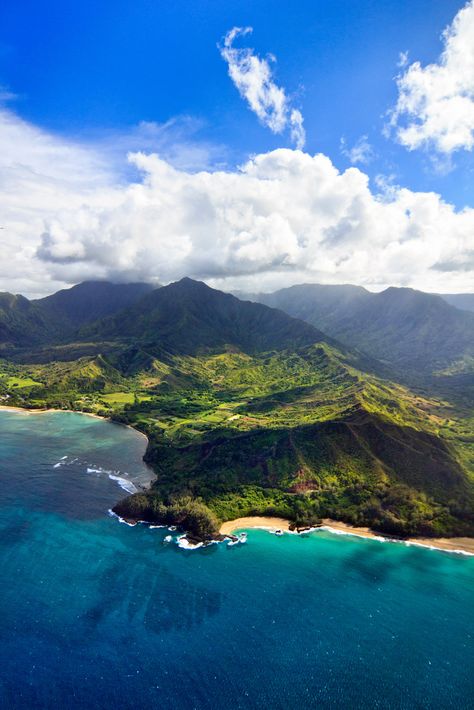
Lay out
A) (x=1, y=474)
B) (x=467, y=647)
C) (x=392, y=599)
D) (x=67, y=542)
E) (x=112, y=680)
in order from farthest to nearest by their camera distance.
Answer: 1. (x=1, y=474)
2. (x=67, y=542)
3. (x=392, y=599)
4. (x=467, y=647)
5. (x=112, y=680)

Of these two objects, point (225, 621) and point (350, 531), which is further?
point (350, 531)

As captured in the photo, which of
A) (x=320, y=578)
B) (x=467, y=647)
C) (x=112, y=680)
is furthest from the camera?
(x=320, y=578)

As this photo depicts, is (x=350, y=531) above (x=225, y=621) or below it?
above

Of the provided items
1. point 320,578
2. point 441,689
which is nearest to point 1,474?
point 320,578

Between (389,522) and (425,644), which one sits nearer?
(425,644)

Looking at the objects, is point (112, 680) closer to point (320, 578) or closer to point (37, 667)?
point (37, 667)
